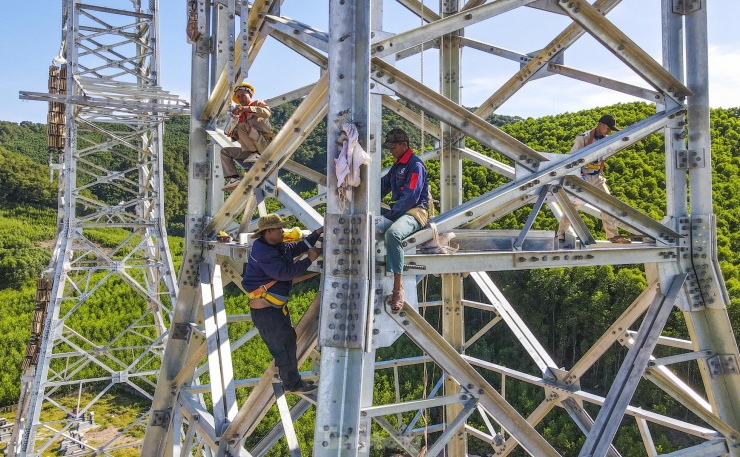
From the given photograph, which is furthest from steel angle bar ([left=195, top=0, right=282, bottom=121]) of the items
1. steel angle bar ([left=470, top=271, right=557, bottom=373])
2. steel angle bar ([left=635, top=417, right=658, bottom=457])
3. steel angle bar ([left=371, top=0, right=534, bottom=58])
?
steel angle bar ([left=635, top=417, right=658, bottom=457])

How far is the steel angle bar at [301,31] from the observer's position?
186 inches

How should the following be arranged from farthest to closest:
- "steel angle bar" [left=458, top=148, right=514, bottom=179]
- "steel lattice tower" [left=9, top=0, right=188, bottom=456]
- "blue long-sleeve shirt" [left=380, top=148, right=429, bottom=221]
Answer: "steel lattice tower" [left=9, top=0, right=188, bottom=456] → "steel angle bar" [left=458, top=148, right=514, bottom=179] → "blue long-sleeve shirt" [left=380, top=148, right=429, bottom=221]

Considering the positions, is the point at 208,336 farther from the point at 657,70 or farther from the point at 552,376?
the point at 657,70

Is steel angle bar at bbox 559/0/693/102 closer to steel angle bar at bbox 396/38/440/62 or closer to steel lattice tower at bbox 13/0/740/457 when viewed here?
steel lattice tower at bbox 13/0/740/457

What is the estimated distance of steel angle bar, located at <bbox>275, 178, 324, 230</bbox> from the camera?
192 inches

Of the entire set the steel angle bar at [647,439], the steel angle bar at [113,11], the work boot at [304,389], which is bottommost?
the steel angle bar at [647,439]

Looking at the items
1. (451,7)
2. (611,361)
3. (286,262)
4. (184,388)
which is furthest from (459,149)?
(611,361)

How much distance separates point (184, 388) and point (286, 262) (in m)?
2.59

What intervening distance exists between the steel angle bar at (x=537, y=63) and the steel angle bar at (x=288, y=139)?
267 cm

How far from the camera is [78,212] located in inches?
1866

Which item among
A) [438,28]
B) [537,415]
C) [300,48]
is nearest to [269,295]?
[438,28]

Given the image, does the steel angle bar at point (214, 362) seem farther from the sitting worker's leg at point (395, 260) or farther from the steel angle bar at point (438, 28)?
the steel angle bar at point (438, 28)

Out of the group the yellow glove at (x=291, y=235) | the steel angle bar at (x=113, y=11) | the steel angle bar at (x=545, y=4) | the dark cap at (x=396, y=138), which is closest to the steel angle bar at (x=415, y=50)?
the dark cap at (x=396, y=138)

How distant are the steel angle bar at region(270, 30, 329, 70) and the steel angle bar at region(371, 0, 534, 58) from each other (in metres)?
1.94
